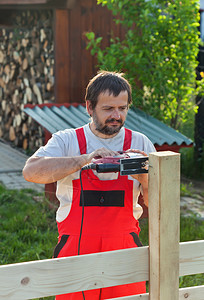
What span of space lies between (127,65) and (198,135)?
6.89 ft

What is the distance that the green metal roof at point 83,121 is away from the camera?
189 inches

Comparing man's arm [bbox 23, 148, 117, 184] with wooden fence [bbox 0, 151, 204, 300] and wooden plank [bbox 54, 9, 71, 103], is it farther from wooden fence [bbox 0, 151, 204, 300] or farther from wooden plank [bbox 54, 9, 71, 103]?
wooden plank [bbox 54, 9, 71, 103]

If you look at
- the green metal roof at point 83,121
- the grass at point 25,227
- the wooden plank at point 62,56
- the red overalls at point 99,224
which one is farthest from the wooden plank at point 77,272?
the wooden plank at point 62,56

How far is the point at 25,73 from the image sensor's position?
306 inches

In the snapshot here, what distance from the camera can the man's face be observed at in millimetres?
1977

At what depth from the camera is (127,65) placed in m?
5.16

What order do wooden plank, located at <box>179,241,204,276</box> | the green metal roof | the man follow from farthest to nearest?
1. the green metal roof
2. the man
3. wooden plank, located at <box>179,241,204,276</box>

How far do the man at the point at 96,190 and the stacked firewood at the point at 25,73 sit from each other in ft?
15.2

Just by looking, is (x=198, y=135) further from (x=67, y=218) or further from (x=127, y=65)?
(x=67, y=218)

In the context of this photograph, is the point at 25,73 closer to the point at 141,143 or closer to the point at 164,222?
the point at 141,143

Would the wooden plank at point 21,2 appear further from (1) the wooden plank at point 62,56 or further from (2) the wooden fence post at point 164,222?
(2) the wooden fence post at point 164,222

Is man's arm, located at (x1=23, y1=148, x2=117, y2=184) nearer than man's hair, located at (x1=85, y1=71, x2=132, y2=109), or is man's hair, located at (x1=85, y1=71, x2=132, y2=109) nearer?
man's arm, located at (x1=23, y1=148, x2=117, y2=184)

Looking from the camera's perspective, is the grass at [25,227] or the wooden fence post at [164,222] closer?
the wooden fence post at [164,222]

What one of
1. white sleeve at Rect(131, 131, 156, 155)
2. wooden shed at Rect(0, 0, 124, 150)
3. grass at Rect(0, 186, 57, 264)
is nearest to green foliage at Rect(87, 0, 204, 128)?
wooden shed at Rect(0, 0, 124, 150)
